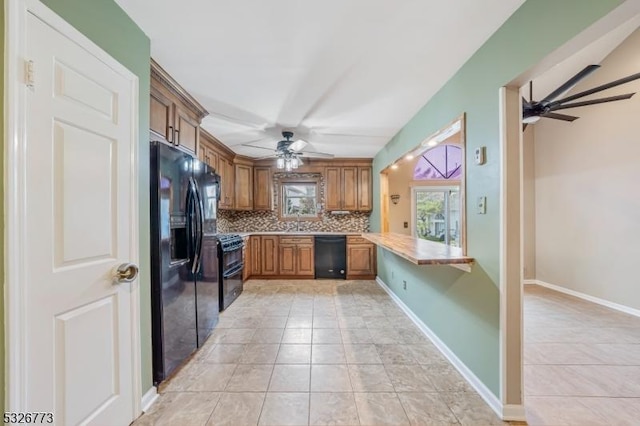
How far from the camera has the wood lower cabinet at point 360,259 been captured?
16.8 ft

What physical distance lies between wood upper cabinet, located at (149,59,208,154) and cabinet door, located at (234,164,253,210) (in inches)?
89.5

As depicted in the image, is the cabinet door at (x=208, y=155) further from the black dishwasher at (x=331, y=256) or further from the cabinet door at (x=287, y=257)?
the black dishwasher at (x=331, y=256)

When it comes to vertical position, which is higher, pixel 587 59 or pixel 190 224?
pixel 587 59

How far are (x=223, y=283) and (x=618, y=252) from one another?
5.26m

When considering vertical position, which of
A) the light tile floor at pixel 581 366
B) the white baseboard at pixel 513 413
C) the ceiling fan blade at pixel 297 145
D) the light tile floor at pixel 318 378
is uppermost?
the ceiling fan blade at pixel 297 145

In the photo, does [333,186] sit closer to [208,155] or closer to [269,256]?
[269,256]

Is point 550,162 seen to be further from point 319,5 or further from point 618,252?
point 319,5

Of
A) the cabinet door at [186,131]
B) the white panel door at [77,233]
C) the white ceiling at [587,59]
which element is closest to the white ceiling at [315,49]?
the cabinet door at [186,131]

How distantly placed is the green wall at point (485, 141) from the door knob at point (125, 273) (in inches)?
86.0

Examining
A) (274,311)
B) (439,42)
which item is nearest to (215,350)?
(274,311)

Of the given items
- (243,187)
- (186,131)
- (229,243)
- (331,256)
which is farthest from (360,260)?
(186,131)

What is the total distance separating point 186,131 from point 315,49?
1.56 m

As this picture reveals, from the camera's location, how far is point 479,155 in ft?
5.87

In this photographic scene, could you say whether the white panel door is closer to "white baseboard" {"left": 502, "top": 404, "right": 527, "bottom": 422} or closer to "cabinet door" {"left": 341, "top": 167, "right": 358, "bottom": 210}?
"white baseboard" {"left": 502, "top": 404, "right": 527, "bottom": 422}
